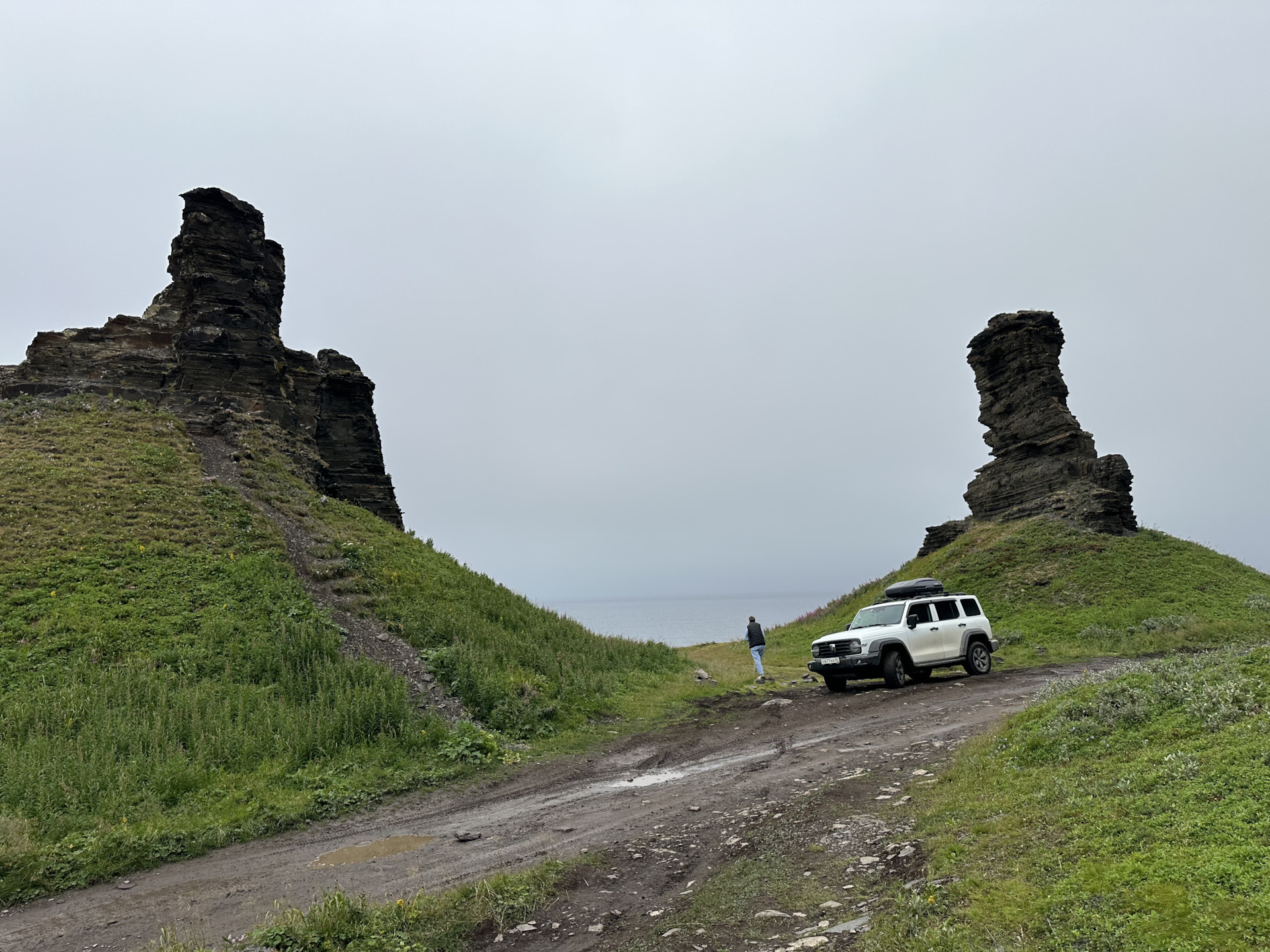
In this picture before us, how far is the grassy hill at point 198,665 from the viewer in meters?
9.40

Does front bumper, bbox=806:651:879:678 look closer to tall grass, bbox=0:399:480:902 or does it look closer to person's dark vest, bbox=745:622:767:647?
person's dark vest, bbox=745:622:767:647

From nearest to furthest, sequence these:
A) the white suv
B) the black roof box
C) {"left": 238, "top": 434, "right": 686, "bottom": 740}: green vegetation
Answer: {"left": 238, "top": 434, "right": 686, "bottom": 740}: green vegetation
the white suv
the black roof box

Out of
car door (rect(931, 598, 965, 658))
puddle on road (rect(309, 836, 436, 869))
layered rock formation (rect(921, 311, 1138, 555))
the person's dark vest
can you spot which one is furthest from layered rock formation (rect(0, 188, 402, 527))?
layered rock formation (rect(921, 311, 1138, 555))

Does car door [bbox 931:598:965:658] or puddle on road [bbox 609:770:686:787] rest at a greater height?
car door [bbox 931:598:965:658]

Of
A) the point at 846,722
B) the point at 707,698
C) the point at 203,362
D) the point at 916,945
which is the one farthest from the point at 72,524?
the point at 916,945

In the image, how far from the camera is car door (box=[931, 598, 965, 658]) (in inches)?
722

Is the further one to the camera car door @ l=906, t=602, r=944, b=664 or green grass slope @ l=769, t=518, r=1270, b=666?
green grass slope @ l=769, t=518, r=1270, b=666

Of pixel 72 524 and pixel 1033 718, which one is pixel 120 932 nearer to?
pixel 1033 718

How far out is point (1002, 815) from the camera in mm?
6070

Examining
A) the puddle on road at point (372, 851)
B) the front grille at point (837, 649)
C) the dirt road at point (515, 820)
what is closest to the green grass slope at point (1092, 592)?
the front grille at point (837, 649)

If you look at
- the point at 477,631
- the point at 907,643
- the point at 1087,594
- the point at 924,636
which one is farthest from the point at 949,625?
the point at 477,631

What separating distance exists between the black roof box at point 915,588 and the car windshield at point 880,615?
7.43 feet

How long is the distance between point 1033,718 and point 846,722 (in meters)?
5.22

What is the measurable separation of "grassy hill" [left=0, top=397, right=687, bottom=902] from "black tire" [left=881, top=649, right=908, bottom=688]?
20.5 ft
